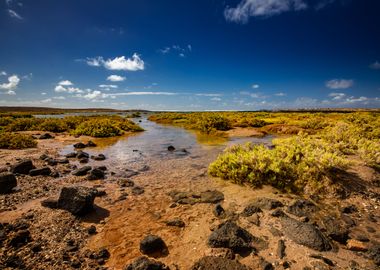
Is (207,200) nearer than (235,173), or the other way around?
(207,200)

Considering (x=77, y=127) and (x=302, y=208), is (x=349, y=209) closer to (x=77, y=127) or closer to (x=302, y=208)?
(x=302, y=208)

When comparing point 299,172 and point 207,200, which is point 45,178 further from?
point 299,172

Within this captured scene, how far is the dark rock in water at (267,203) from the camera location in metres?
6.40

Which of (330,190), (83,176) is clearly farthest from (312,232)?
(83,176)

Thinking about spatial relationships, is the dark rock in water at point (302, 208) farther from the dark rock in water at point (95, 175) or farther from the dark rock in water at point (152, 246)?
the dark rock in water at point (95, 175)

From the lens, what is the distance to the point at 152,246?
463 cm

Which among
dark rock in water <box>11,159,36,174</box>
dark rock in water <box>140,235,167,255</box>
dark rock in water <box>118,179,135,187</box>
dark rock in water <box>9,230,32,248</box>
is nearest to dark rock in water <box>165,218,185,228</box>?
dark rock in water <box>140,235,167,255</box>

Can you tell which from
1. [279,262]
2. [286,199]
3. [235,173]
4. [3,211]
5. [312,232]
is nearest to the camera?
[279,262]

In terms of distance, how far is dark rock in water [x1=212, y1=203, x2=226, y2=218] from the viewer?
608 centimetres

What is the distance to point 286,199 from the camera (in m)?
7.04

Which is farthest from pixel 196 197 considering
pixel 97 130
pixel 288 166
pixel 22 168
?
pixel 97 130

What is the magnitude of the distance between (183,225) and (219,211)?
3.73 feet

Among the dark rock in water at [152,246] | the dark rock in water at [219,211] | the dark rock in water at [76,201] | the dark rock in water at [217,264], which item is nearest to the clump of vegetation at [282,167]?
the dark rock in water at [219,211]

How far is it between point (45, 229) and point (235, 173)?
615cm
